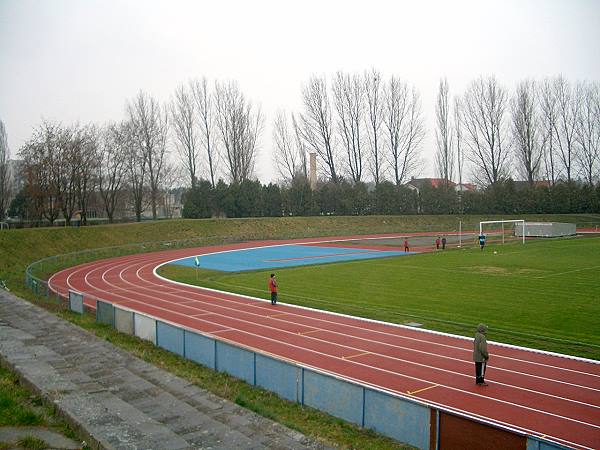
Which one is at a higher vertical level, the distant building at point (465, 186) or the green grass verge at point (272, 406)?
the distant building at point (465, 186)

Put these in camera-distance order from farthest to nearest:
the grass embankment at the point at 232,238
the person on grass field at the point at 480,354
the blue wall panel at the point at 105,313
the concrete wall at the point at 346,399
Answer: the blue wall panel at the point at 105,313 < the person on grass field at the point at 480,354 < the grass embankment at the point at 232,238 < the concrete wall at the point at 346,399

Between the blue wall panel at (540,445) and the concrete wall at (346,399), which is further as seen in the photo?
the concrete wall at (346,399)

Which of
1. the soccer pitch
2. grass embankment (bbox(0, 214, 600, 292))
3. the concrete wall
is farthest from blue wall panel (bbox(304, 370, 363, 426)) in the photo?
grass embankment (bbox(0, 214, 600, 292))

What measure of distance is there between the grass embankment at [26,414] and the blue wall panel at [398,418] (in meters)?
4.93

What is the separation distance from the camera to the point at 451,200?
77.8 metres

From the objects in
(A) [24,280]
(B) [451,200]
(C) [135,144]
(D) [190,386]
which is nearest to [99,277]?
(A) [24,280]

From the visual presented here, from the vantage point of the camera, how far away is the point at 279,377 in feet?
38.2

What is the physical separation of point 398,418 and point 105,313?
511 inches

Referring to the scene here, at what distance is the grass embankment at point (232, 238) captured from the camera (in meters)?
10.1

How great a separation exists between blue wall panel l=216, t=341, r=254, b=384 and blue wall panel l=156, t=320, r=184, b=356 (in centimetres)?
195

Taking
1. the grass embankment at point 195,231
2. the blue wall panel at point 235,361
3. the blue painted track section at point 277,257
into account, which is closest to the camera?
the blue wall panel at point 235,361

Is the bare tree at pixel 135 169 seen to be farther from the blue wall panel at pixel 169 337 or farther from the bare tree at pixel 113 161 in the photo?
the blue wall panel at pixel 169 337

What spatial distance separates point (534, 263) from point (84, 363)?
1170 inches

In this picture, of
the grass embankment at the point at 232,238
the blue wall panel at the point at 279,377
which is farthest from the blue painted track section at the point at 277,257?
the blue wall panel at the point at 279,377
